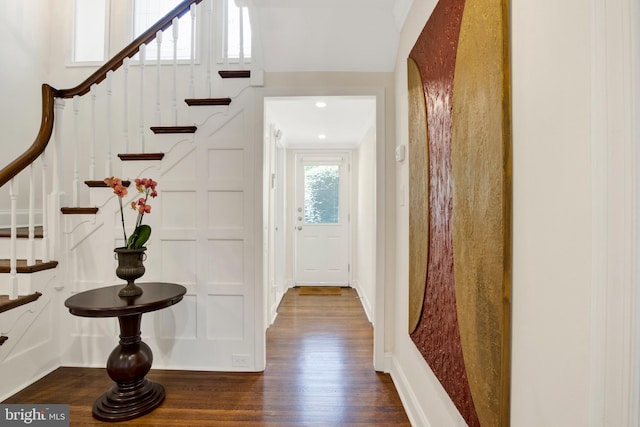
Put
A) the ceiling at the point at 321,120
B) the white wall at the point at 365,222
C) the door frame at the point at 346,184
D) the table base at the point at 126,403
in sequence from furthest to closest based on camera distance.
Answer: the door frame at the point at 346,184 → the white wall at the point at 365,222 → the ceiling at the point at 321,120 → the table base at the point at 126,403

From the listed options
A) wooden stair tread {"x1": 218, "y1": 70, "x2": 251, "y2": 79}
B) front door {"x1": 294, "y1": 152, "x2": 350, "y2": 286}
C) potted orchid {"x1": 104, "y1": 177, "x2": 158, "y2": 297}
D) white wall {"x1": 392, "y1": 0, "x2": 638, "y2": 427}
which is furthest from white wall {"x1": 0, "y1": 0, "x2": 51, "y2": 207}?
white wall {"x1": 392, "y1": 0, "x2": 638, "y2": 427}

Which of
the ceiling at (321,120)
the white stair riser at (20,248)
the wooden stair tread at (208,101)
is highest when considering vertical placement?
the ceiling at (321,120)

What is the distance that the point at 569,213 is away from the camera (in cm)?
68

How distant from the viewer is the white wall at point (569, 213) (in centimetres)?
55

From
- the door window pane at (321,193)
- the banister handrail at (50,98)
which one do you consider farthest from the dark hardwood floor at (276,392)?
the door window pane at (321,193)

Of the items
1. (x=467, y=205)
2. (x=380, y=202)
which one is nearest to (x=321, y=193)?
(x=380, y=202)

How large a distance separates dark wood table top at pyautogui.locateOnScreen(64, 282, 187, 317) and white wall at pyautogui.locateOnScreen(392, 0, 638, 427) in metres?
1.76

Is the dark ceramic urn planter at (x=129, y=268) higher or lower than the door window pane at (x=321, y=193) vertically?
lower

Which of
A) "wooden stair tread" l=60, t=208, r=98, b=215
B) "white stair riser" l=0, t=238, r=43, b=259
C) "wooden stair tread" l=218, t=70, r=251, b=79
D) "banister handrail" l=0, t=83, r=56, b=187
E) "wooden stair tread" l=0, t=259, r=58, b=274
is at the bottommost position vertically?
"wooden stair tread" l=0, t=259, r=58, b=274

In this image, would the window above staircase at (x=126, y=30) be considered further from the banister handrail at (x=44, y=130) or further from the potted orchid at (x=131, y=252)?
the potted orchid at (x=131, y=252)

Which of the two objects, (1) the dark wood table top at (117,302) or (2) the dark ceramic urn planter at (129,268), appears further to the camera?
(2) the dark ceramic urn planter at (129,268)

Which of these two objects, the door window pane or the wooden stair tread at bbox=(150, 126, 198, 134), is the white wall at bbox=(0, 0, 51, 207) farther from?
the door window pane

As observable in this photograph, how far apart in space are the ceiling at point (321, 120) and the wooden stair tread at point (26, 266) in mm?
1950

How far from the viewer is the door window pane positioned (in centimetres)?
503
